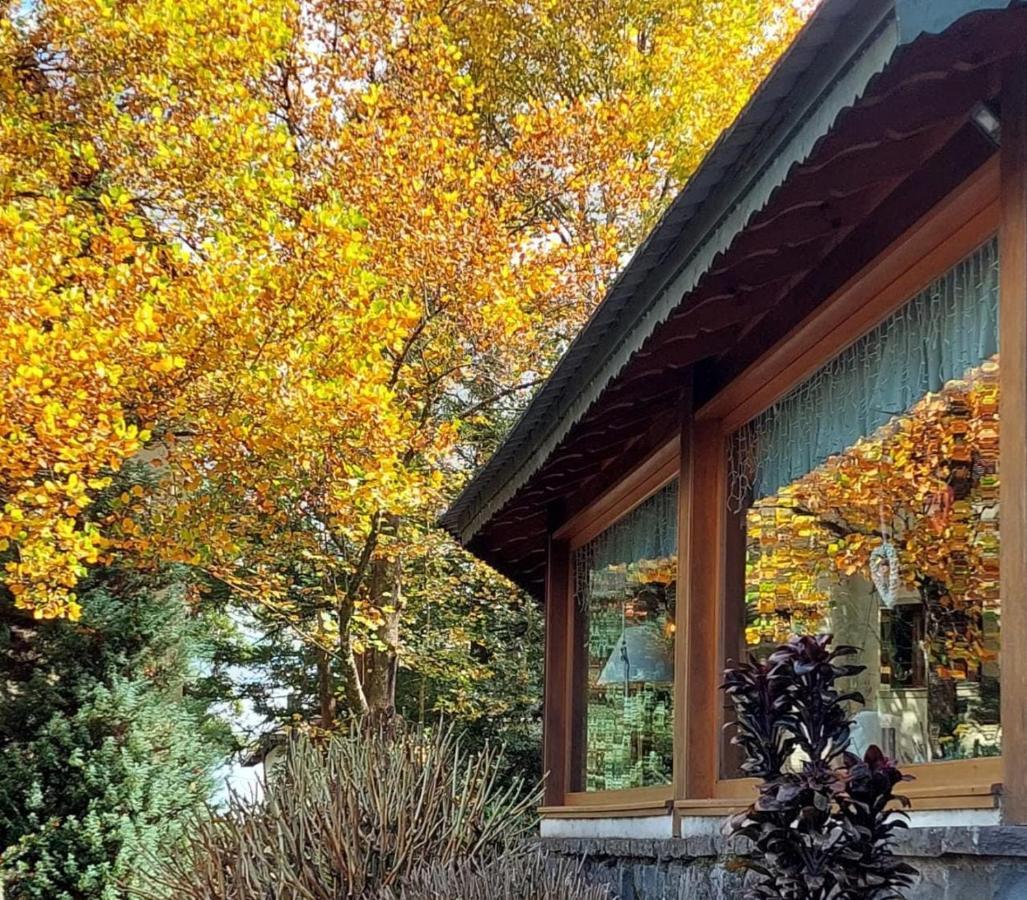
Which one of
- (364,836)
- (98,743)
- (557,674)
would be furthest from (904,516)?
(98,743)

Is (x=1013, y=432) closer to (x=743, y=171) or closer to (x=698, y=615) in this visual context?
(x=743, y=171)

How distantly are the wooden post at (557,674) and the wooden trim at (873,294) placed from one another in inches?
125

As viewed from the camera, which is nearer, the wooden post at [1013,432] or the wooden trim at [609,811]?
the wooden post at [1013,432]

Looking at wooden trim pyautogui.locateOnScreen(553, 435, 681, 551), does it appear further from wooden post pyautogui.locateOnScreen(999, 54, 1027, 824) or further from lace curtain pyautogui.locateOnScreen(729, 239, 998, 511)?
wooden post pyautogui.locateOnScreen(999, 54, 1027, 824)

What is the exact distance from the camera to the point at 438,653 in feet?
45.2

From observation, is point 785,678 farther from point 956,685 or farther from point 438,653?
point 438,653

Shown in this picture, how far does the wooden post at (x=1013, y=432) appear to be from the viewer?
240 cm

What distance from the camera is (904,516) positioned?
3.32 meters

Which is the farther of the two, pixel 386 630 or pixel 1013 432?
pixel 386 630

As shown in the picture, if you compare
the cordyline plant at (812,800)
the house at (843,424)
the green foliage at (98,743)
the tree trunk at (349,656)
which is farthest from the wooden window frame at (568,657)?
the tree trunk at (349,656)

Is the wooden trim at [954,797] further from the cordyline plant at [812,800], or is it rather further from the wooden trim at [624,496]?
the wooden trim at [624,496]

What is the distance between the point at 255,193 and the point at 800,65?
291 inches

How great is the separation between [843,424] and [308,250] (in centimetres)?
590

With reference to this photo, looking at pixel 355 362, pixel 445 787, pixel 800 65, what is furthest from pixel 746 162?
pixel 355 362
